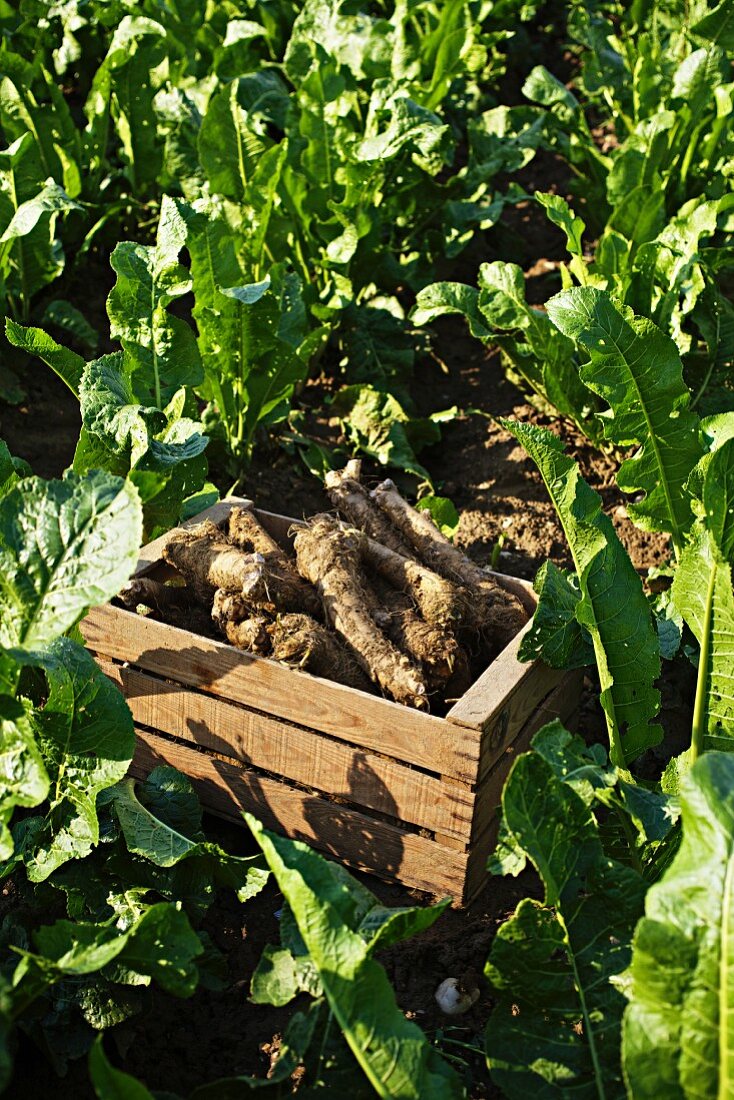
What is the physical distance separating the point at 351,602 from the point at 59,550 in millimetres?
914

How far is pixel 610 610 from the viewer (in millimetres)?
2574

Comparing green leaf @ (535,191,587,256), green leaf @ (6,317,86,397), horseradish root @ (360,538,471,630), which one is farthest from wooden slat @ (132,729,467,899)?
green leaf @ (535,191,587,256)

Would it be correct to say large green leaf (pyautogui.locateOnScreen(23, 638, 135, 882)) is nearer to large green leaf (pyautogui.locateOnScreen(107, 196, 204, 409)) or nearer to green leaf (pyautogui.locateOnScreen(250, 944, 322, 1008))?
green leaf (pyautogui.locateOnScreen(250, 944, 322, 1008))

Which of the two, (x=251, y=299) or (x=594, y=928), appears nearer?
(x=594, y=928)

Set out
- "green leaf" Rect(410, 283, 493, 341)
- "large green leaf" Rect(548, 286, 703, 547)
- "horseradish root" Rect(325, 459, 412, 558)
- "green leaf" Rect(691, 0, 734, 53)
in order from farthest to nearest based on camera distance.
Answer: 1. "green leaf" Rect(691, 0, 734, 53)
2. "green leaf" Rect(410, 283, 493, 341)
3. "horseradish root" Rect(325, 459, 412, 558)
4. "large green leaf" Rect(548, 286, 703, 547)

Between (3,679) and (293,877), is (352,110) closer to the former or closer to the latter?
(3,679)

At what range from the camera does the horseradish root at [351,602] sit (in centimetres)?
266

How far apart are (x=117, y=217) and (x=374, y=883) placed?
3.71 meters

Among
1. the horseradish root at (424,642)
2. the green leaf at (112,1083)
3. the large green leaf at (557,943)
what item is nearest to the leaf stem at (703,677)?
the large green leaf at (557,943)

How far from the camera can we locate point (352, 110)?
210 inches

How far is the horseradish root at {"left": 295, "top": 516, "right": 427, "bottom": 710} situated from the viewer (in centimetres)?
266

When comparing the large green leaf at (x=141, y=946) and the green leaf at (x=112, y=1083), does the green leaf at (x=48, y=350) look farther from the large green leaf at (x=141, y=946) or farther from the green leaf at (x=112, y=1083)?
the green leaf at (x=112, y=1083)

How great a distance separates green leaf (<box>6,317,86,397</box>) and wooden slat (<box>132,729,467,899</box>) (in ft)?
3.29

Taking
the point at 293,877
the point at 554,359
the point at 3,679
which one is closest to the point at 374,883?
the point at 293,877
